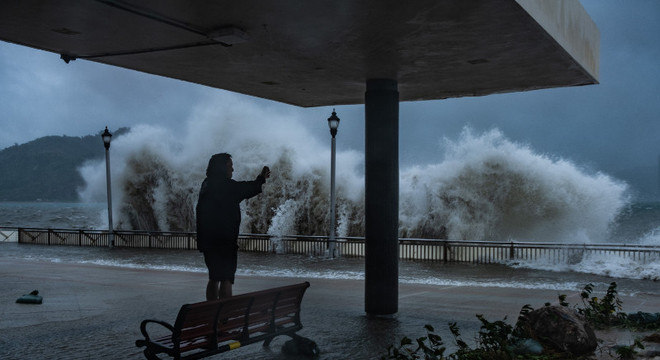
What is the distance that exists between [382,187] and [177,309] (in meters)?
3.66

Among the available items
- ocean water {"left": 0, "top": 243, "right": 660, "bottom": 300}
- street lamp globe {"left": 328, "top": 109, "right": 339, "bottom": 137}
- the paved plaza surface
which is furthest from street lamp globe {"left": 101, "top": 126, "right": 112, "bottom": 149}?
the paved plaza surface

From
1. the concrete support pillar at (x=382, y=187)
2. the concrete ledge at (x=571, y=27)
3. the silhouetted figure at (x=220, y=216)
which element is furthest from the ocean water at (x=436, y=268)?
the silhouetted figure at (x=220, y=216)

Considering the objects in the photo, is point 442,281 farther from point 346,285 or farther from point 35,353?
point 35,353

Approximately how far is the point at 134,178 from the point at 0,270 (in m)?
26.5

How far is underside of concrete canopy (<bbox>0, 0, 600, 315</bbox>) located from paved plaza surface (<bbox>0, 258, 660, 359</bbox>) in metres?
→ 0.94

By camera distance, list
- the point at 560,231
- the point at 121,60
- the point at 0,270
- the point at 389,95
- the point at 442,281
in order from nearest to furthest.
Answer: the point at 121,60 → the point at 389,95 → the point at 442,281 → the point at 0,270 → the point at 560,231

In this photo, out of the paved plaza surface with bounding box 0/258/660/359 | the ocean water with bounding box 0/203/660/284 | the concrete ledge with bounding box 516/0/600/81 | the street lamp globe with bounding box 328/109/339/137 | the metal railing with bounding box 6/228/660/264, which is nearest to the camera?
the concrete ledge with bounding box 516/0/600/81

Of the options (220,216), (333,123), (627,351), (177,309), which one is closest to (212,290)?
(220,216)

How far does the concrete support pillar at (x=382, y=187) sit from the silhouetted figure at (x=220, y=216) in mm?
2482

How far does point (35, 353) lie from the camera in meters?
6.34

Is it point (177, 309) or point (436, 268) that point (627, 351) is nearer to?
point (177, 309)

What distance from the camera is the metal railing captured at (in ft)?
56.7

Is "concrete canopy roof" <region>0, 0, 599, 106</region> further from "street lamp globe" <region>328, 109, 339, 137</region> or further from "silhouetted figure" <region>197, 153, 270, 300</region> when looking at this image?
"street lamp globe" <region>328, 109, 339, 137</region>

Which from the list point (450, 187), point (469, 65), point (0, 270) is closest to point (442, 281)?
point (469, 65)
